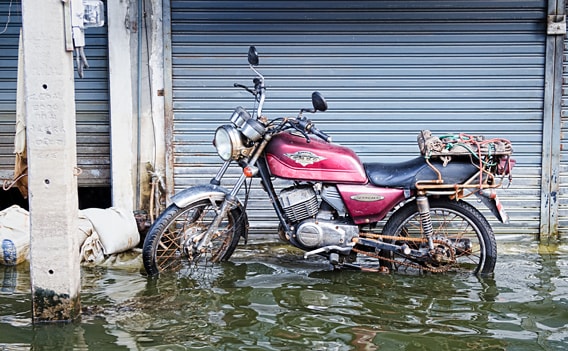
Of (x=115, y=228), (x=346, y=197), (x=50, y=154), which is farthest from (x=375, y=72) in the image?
(x=50, y=154)

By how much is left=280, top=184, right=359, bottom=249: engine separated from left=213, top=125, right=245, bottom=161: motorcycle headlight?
0.56 metres

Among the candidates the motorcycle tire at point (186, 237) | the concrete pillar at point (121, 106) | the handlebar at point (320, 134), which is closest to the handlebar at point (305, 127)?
the handlebar at point (320, 134)

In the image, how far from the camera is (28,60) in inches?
175

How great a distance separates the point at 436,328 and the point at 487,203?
5.57 feet

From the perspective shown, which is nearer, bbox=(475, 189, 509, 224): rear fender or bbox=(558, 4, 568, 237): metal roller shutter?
bbox=(475, 189, 509, 224): rear fender

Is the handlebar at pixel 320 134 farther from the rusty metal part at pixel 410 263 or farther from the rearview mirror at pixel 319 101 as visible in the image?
the rusty metal part at pixel 410 263

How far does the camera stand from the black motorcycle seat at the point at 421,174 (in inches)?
229

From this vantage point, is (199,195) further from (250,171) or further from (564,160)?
(564,160)

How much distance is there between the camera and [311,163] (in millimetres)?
5812

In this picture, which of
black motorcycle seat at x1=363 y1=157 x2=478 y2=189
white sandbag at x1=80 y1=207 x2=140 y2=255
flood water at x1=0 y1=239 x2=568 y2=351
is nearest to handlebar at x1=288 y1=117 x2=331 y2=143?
black motorcycle seat at x1=363 y1=157 x2=478 y2=189

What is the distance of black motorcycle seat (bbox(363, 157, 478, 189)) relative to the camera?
5.80 metres

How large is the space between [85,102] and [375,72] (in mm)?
3107

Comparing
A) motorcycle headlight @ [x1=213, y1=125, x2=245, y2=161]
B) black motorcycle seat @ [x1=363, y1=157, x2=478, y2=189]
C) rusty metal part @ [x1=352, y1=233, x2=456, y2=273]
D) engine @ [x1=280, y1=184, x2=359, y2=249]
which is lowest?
rusty metal part @ [x1=352, y1=233, x2=456, y2=273]

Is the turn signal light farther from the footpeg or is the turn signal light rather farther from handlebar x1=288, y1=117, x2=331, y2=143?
the footpeg
